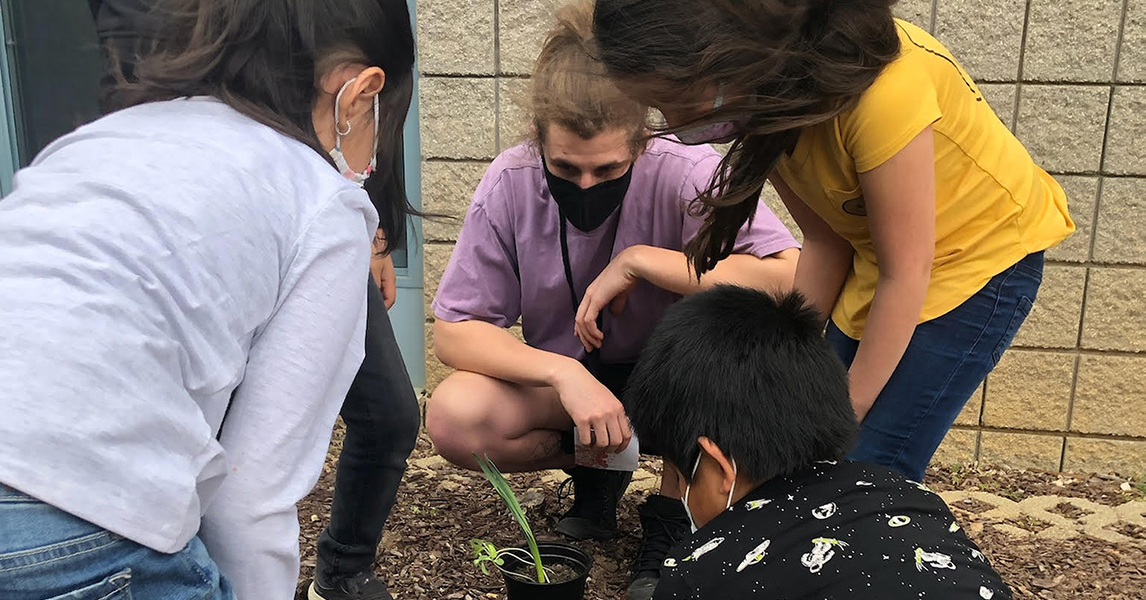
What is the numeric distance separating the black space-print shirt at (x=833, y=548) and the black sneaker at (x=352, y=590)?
90 centimetres

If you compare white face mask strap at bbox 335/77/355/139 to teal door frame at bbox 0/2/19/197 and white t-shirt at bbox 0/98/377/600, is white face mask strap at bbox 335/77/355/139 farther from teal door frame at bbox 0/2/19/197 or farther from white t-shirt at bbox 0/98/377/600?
teal door frame at bbox 0/2/19/197

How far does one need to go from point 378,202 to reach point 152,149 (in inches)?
25.6

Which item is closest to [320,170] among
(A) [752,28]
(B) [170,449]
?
(B) [170,449]

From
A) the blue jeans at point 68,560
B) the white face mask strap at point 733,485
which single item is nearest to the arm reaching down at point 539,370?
the white face mask strap at point 733,485

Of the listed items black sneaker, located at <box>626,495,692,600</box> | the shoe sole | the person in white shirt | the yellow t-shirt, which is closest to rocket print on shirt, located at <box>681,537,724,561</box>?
the person in white shirt

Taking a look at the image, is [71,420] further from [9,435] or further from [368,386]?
[368,386]

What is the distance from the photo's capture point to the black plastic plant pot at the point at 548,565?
1804 millimetres

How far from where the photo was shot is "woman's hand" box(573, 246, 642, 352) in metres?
2.02

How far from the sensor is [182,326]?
107 cm

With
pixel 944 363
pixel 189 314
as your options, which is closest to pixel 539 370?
pixel 944 363

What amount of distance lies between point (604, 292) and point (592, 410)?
0.26 metres

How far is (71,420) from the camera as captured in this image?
995 mm

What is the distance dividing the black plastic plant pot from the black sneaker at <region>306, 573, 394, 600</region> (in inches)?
10.9

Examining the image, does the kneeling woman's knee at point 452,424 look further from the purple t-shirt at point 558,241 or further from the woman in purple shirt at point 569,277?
the purple t-shirt at point 558,241
